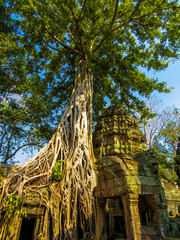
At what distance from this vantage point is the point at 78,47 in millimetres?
7820

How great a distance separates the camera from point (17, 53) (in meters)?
5.41

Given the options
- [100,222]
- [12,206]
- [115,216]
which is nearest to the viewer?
[100,222]

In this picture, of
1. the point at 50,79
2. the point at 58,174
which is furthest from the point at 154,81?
the point at 58,174

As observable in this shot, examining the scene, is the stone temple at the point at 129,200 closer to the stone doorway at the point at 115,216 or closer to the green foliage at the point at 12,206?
the green foliage at the point at 12,206

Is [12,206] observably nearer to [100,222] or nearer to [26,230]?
[100,222]

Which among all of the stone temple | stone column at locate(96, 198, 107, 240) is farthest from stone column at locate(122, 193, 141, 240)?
stone column at locate(96, 198, 107, 240)

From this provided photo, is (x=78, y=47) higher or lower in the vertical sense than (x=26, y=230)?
higher

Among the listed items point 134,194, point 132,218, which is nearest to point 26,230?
point 132,218

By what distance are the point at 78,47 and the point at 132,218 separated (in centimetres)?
742

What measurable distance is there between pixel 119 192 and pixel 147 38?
23.8 ft

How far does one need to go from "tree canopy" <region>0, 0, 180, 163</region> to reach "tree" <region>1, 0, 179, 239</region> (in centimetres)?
4

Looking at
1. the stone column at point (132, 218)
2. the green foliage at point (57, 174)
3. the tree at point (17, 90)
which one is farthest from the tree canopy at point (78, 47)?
the stone column at point (132, 218)

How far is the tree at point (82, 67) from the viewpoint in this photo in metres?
4.38

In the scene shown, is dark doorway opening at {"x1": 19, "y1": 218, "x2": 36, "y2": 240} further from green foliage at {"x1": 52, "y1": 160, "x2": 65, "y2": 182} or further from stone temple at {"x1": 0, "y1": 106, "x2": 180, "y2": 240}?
green foliage at {"x1": 52, "y1": 160, "x2": 65, "y2": 182}
